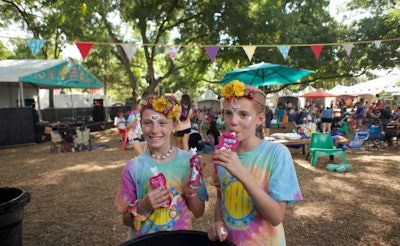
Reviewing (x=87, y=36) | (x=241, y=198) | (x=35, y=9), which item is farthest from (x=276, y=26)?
(x=35, y=9)

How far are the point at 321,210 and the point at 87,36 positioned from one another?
15.3m

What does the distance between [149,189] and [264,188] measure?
687 millimetres

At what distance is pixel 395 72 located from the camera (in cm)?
1833

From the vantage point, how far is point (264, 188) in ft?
4.49

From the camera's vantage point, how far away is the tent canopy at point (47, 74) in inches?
453

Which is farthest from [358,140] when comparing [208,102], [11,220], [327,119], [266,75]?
[208,102]

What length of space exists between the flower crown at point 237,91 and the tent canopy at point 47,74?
12351 millimetres

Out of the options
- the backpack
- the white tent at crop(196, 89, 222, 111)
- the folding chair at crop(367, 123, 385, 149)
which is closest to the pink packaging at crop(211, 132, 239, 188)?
the backpack

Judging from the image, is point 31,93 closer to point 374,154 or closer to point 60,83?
point 60,83

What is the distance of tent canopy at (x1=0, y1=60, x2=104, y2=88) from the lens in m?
11.5

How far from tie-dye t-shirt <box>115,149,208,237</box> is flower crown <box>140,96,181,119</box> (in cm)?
31

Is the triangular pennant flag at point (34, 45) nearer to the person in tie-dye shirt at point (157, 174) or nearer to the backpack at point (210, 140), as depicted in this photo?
the backpack at point (210, 140)

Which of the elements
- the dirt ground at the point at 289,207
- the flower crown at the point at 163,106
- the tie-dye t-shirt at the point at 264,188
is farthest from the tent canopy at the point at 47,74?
the tie-dye t-shirt at the point at 264,188

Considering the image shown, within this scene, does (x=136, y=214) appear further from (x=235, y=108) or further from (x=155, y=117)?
(x=235, y=108)
